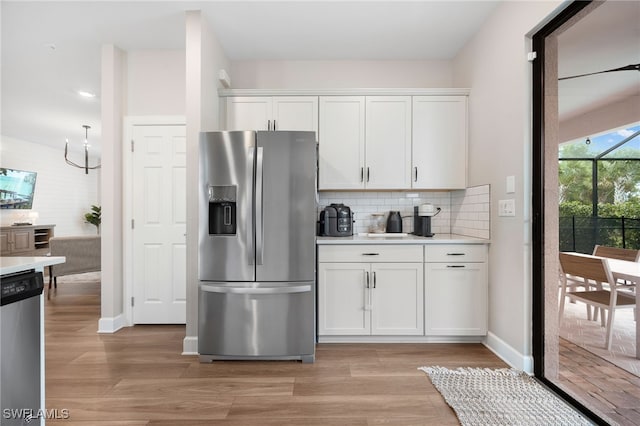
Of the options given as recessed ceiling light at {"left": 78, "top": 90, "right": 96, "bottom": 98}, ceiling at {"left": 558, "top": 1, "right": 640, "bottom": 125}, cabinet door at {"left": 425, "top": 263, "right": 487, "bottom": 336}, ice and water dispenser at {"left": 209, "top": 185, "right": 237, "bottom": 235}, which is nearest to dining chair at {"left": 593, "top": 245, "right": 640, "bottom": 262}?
ceiling at {"left": 558, "top": 1, "right": 640, "bottom": 125}

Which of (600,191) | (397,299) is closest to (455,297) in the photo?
(397,299)

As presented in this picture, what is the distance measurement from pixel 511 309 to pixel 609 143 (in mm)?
1337

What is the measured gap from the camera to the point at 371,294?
2.77 metres

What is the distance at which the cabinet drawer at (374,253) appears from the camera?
279 cm

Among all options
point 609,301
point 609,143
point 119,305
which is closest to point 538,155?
point 609,143

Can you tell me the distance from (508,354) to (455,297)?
552 millimetres

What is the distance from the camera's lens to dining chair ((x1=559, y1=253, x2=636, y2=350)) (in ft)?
5.43

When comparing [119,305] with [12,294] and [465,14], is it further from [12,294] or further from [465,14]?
[465,14]

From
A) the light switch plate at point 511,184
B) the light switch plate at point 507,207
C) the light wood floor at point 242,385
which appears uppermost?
the light switch plate at point 511,184

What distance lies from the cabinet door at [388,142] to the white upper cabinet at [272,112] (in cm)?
58

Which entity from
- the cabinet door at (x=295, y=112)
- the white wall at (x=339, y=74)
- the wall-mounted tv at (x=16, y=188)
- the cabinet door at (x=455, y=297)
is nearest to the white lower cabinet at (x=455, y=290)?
the cabinet door at (x=455, y=297)

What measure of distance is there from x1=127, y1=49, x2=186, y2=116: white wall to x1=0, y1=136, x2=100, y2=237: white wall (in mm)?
5072

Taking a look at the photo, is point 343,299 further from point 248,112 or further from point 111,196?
point 111,196

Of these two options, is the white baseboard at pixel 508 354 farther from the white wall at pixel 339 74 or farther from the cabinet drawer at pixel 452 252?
A: the white wall at pixel 339 74
